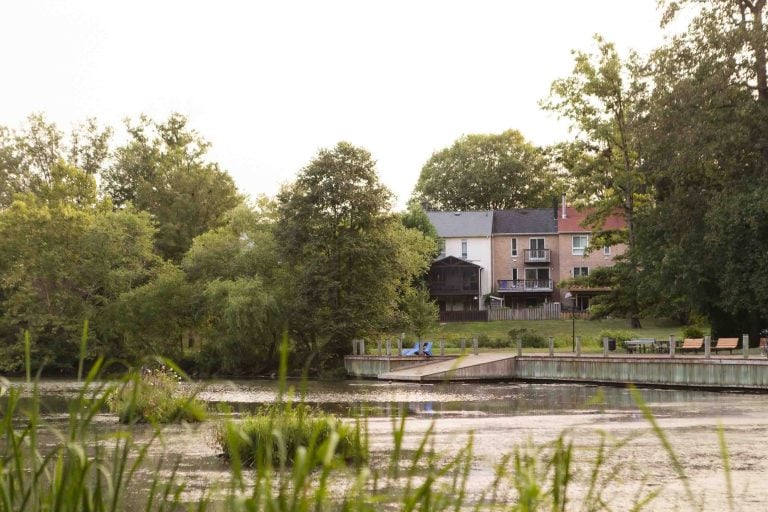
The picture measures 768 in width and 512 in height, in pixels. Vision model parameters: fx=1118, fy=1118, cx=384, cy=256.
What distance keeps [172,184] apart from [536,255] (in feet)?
95.2

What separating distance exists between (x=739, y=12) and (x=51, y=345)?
3282 cm

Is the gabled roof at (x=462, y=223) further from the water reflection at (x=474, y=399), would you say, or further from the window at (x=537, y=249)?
the water reflection at (x=474, y=399)

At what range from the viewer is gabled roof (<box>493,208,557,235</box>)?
8412 cm

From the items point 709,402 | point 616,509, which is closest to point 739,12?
point 709,402

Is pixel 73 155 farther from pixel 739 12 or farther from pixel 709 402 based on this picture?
pixel 709 402

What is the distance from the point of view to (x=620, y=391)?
111 ft

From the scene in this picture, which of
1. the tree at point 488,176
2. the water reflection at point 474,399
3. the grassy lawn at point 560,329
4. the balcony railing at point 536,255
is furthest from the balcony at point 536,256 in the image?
the water reflection at point 474,399

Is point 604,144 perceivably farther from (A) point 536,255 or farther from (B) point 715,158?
(A) point 536,255

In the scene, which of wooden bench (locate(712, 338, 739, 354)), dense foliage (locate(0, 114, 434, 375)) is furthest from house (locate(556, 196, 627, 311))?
wooden bench (locate(712, 338, 739, 354))

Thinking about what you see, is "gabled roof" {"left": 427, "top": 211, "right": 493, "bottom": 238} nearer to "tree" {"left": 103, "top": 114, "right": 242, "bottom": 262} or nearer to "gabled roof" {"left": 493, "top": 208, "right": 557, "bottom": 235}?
"gabled roof" {"left": 493, "top": 208, "right": 557, "bottom": 235}

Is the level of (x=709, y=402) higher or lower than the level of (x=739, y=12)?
lower

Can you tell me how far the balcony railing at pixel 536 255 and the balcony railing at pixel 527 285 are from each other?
238cm

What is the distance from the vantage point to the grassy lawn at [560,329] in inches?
2183

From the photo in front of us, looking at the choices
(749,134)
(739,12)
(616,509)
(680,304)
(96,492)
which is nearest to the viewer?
(96,492)
